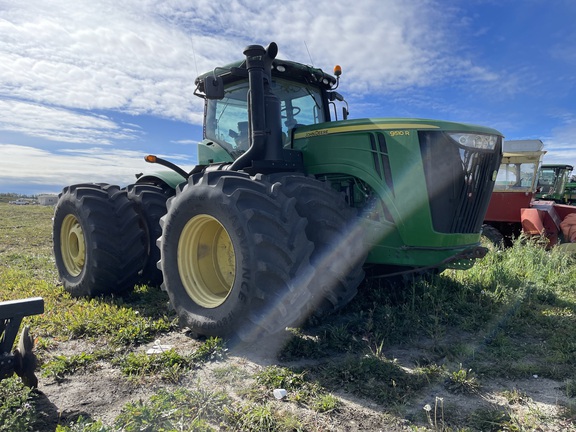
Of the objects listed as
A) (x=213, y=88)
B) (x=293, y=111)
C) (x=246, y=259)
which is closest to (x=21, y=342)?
(x=246, y=259)

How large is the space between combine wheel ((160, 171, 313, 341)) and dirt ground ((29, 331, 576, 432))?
357mm

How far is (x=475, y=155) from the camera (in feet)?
13.3

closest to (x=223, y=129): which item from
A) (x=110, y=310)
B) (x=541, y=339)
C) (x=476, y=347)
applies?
(x=110, y=310)

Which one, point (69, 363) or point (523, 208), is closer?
point (69, 363)

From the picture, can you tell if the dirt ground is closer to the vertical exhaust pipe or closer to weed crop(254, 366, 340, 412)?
weed crop(254, 366, 340, 412)

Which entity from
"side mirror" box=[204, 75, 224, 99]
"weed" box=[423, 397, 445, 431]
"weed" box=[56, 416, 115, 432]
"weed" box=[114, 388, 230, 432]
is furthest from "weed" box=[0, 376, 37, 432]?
"side mirror" box=[204, 75, 224, 99]

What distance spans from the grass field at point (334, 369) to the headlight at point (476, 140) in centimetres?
162

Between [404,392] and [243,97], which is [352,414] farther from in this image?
[243,97]

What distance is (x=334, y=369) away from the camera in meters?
3.06

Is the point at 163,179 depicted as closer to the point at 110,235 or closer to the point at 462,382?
the point at 110,235

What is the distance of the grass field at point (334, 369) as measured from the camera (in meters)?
2.49

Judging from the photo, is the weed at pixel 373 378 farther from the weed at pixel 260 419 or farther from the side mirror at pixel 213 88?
A: the side mirror at pixel 213 88

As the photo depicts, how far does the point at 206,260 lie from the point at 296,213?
1175 millimetres

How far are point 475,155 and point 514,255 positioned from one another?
3348 mm
